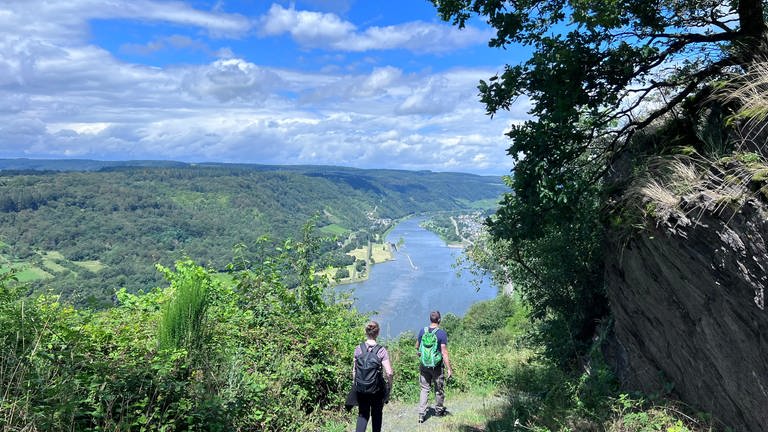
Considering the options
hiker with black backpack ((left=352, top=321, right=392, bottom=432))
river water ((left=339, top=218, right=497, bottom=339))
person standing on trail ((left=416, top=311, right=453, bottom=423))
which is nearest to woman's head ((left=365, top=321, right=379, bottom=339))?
hiker with black backpack ((left=352, top=321, right=392, bottom=432))

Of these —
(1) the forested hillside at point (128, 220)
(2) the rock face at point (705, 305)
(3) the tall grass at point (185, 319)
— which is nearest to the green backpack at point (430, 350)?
(2) the rock face at point (705, 305)

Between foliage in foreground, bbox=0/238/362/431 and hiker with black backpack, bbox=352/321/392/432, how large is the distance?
144 cm

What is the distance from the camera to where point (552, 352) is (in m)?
9.59

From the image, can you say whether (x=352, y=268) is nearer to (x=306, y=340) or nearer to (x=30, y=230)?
(x=30, y=230)

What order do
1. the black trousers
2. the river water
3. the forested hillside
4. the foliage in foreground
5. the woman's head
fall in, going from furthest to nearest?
the forested hillside
the river water
the woman's head
the black trousers
the foliage in foreground

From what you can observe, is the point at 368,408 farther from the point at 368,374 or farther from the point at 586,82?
the point at 586,82

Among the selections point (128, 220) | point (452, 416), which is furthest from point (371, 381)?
point (128, 220)

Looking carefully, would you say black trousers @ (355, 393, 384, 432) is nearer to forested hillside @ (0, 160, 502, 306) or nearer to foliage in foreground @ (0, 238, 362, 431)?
foliage in foreground @ (0, 238, 362, 431)

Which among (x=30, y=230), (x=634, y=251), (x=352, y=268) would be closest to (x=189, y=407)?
(x=634, y=251)

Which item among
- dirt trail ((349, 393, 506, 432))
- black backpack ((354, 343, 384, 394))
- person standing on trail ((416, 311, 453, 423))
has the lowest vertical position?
dirt trail ((349, 393, 506, 432))

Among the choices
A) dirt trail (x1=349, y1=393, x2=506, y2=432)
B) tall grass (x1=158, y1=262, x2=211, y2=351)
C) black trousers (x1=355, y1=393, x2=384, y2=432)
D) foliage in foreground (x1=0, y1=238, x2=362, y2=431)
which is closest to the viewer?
foliage in foreground (x1=0, y1=238, x2=362, y2=431)

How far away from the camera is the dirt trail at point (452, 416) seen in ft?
24.9

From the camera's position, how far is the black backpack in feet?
19.8

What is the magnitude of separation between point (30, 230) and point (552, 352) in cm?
13988
